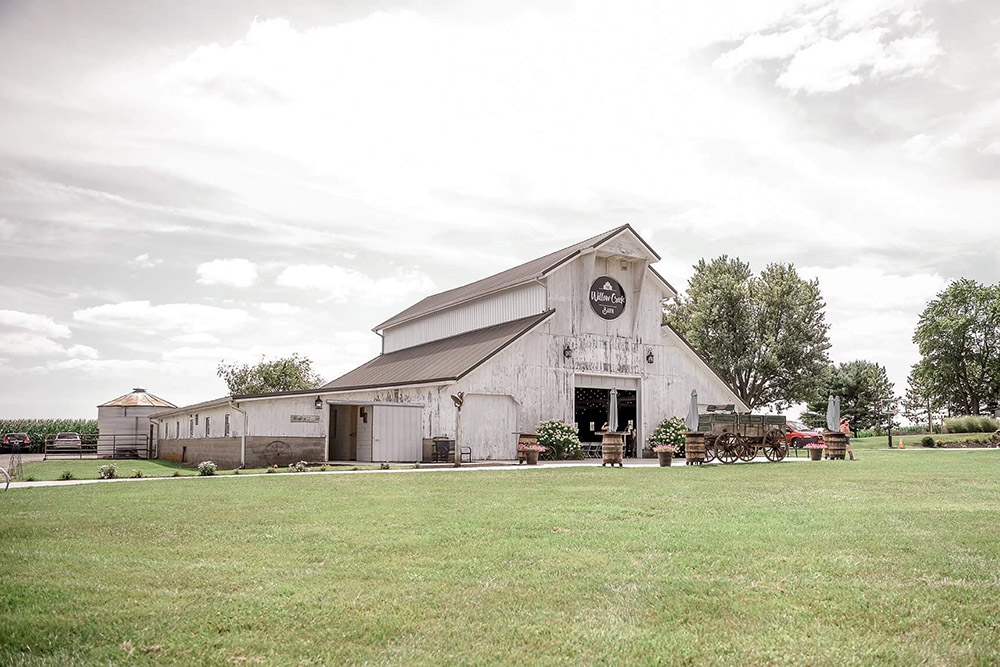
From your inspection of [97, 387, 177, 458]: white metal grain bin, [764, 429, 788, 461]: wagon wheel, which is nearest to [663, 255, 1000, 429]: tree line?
[764, 429, 788, 461]: wagon wheel

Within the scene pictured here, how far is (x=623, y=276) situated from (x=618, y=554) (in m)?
28.4

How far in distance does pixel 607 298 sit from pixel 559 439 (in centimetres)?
724

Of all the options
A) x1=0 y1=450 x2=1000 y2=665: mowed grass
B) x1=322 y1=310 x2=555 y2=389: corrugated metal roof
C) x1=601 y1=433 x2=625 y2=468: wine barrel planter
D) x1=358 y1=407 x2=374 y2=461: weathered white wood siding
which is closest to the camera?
x1=0 y1=450 x2=1000 y2=665: mowed grass

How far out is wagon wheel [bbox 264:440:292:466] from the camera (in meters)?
29.1

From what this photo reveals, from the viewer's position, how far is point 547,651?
5.46 metres

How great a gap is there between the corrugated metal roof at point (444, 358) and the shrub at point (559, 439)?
368cm

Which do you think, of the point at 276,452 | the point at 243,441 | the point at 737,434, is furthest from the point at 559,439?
the point at 243,441

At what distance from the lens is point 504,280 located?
3953 centimetres

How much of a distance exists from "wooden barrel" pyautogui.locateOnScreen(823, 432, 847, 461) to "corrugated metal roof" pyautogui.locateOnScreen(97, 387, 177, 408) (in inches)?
1509

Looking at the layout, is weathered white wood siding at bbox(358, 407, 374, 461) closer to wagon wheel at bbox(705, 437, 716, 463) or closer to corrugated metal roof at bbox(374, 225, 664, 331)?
corrugated metal roof at bbox(374, 225, 664, 331)

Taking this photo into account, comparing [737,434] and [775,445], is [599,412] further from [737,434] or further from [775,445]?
[775,445]

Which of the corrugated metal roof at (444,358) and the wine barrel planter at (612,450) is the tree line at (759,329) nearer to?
the corrugated metal roof at (444,358)

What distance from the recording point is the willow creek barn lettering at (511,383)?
3034 cm

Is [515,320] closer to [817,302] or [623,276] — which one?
[623,276]
